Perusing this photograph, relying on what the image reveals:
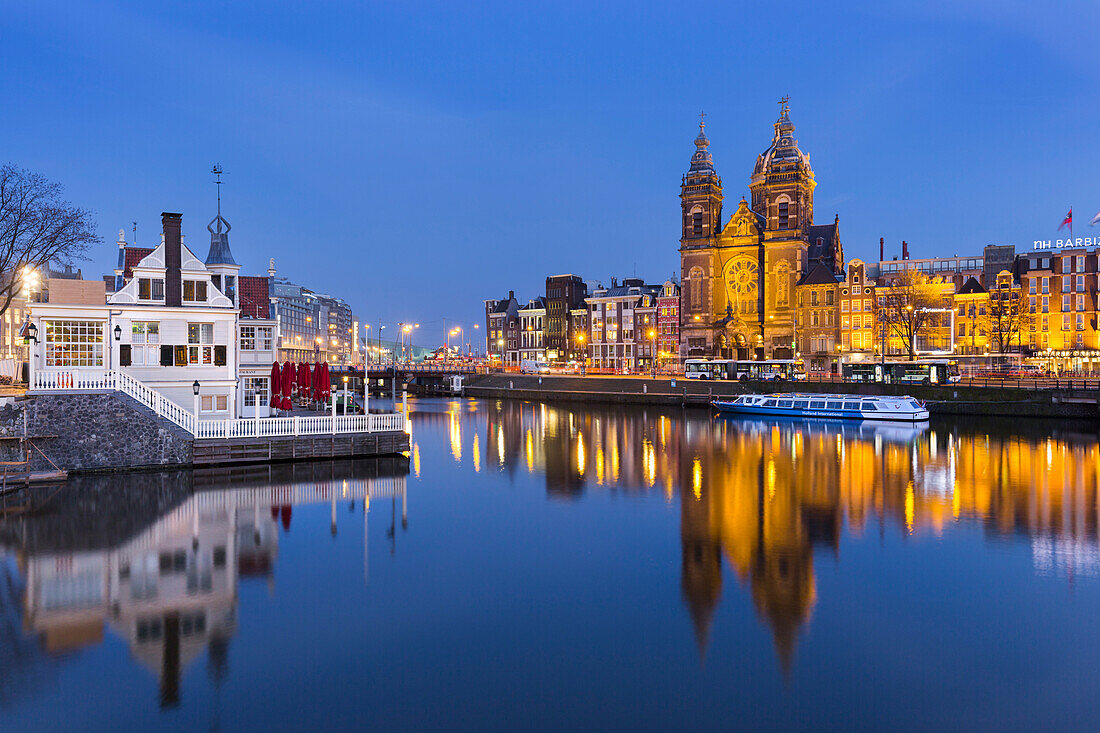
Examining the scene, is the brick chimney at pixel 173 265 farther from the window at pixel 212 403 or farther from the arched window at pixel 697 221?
the arched window at pixel 697 221

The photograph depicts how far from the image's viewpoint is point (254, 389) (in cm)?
4566

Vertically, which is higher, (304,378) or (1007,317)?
(1007,317)

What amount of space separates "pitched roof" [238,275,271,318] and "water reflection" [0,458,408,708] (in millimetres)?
23492

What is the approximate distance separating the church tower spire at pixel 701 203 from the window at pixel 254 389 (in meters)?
67.9

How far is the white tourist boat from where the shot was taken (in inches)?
2409

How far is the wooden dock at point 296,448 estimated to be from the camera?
33031 millimetres

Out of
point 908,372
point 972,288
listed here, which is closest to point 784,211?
point 972,288

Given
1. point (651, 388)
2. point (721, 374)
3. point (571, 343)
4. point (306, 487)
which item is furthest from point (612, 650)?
point (571, 343)

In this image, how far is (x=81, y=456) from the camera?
100 ft

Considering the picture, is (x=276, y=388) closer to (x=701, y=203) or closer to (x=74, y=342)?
(x=74, y=342)

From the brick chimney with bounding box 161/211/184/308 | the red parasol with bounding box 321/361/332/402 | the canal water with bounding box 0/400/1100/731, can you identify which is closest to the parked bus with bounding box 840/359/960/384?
the canal water with bounding box 0/400/1100/731

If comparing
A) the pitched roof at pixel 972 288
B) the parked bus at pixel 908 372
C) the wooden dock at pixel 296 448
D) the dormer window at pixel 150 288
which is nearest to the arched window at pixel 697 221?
the parked bus at pixel 908 372

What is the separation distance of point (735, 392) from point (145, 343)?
6221cm

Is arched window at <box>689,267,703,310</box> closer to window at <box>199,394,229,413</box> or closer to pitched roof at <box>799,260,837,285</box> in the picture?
pitched roof at <box>799,260,837,285</box>
